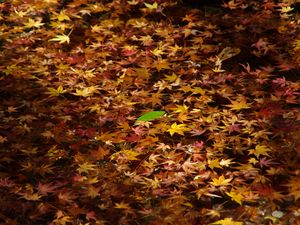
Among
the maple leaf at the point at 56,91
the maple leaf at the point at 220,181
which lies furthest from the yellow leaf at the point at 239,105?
the maple leaf at the point at 56,91

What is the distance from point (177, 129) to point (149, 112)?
36 centimetres

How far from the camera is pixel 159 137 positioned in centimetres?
352

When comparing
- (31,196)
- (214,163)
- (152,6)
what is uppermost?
(152,6)

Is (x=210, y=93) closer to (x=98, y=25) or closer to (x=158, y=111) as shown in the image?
(x=158, y=111)

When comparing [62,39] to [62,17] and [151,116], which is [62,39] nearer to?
[62,17]

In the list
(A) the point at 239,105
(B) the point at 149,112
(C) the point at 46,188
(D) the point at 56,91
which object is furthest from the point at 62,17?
(C) the point at 46,188

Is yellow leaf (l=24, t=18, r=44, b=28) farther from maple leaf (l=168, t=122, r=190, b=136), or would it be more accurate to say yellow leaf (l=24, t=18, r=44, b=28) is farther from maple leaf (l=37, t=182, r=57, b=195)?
maple leaf (l=37, t=182, r=57, b=195)

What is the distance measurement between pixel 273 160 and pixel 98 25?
2712mm

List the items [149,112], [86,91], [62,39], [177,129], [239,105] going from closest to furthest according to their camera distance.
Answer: [177,129] → [239,105] → [149,112] → [86,91] → [62,39]

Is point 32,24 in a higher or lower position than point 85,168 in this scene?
higher

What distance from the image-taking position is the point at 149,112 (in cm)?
375

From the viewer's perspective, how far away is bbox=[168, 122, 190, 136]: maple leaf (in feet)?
11.4

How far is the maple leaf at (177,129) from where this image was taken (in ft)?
11.4

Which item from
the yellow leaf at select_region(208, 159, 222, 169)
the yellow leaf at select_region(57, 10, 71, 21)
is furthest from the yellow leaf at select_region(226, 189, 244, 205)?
the yellow leaf at select_region(57, 10, 71, 21)
